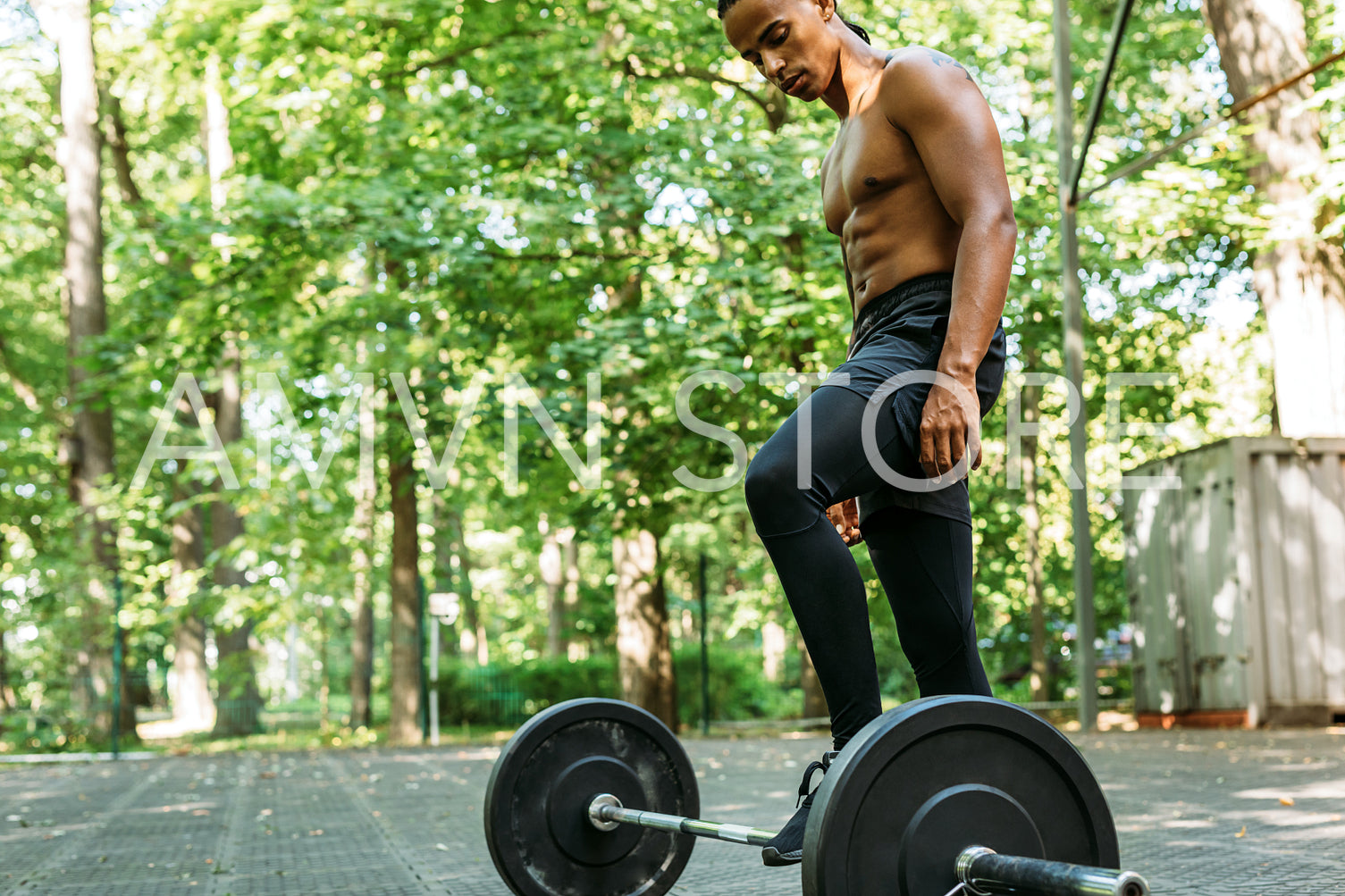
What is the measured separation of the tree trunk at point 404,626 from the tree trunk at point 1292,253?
370 inches

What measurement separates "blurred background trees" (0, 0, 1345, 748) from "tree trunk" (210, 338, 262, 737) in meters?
0.10

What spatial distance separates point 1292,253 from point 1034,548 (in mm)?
5219

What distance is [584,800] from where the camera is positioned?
310cm

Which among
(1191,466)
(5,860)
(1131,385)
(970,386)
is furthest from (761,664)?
(970,386)

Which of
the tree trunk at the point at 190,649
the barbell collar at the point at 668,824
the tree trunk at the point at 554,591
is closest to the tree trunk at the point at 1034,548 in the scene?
the tree trunk at the point at 554,591

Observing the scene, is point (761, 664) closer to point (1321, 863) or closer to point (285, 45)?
point (285, 45)

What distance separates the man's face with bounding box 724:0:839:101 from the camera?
2236 mm

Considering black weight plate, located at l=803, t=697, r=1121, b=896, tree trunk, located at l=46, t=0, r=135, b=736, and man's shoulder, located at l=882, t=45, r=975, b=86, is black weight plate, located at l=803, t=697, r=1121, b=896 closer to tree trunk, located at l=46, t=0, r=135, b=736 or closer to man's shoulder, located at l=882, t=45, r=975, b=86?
man's shoulder, located at l=882, t=45, r=975, b=86

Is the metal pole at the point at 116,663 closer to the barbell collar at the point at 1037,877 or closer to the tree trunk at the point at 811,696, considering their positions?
the tree trunk at the point at 811,696

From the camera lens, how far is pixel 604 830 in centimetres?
305

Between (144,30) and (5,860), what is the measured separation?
36.2ft

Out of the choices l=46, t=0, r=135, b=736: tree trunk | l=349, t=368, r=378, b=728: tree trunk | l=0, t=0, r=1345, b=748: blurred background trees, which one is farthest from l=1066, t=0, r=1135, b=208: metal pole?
l=46, t=0, r=135, b=736: tree trunk

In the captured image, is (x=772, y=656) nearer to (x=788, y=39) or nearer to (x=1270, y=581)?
(x=1270, y=581)

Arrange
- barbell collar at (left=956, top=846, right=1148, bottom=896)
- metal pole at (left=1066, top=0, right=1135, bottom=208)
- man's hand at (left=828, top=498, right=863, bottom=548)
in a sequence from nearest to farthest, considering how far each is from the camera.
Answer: barbell collar at (left=956, top=846, right=1148, bottom=896), man's hand at (left=828, top=498, right=863, bottom=548), metal pole at (left=1066, top=0, right=1135, bottom=208)
